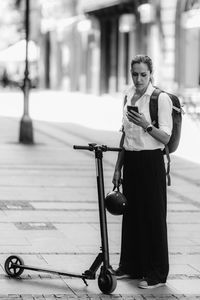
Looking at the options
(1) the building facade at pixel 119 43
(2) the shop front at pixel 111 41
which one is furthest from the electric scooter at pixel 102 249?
(2) the shop front at pixel 111 41

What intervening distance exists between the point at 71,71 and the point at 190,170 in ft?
123

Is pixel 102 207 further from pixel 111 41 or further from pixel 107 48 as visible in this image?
pixel 107 48

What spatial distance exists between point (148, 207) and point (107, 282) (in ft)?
2.24

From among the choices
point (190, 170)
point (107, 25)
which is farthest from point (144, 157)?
point (107, 25)

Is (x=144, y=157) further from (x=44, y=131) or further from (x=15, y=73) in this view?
(x=15, y=73)

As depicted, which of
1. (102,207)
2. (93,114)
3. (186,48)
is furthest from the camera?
(186,48)

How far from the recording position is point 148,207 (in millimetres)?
7328

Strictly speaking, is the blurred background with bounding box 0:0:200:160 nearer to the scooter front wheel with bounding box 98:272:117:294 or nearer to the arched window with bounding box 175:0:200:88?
the arched window with bounding box 175:0:200:88

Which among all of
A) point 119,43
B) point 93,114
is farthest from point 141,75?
point 119,43

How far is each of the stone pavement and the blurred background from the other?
3.55 metres

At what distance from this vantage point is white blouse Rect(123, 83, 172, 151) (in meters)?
7.18

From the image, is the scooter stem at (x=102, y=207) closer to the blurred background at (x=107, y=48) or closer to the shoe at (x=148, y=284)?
the shoe at (x=148, y=284)

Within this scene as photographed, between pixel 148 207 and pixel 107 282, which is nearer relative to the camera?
pixel 107 282

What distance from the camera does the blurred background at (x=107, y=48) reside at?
33.3 metres
